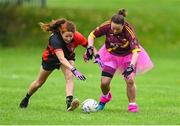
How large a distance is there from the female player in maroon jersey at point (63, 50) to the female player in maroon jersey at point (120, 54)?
12.8 inches

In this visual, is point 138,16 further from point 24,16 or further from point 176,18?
point 24,16

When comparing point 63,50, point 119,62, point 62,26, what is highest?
point 62,26

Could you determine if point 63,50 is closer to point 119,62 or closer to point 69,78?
point 69,78

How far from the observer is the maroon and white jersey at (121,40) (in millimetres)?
12945

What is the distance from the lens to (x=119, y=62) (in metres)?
13.3

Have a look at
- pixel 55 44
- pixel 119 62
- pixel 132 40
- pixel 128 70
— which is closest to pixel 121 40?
pixel 132 40

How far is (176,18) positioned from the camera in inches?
1496

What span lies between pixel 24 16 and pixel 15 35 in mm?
1359

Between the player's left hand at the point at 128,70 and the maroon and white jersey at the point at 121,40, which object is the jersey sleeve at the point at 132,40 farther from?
the player's left hand at the point at 128,70

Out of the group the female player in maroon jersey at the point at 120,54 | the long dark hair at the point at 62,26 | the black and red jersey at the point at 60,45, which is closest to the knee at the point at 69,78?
the black and red jersey at the point at 60,45

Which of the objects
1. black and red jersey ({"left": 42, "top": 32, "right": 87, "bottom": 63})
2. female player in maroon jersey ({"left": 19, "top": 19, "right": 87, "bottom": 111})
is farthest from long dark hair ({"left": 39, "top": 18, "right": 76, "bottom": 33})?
black and red jersey ({"left": 42, "top": 32, "right": 87, "bottom": 63})

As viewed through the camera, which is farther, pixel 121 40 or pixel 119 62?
pixel 119 62

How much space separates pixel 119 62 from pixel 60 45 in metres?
1.21

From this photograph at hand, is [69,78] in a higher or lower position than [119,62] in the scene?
lower
